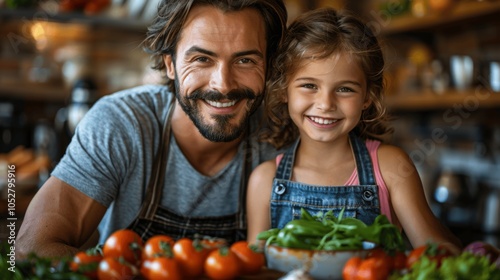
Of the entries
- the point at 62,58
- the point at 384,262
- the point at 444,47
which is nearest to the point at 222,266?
the point at 384,262

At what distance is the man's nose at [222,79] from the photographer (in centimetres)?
184

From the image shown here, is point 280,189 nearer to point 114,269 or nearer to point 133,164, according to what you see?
point 133,164

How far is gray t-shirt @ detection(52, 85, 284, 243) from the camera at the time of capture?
1918 millimetres

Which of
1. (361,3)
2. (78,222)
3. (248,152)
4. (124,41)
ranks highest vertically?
(361,3)

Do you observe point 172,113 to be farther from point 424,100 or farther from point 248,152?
point 424,100

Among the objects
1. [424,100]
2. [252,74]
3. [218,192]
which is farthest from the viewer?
[424,100]

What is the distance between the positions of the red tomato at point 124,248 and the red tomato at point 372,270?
44 cm

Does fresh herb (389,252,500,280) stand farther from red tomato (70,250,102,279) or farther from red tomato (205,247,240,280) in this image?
red tomato (70,250,102,279)

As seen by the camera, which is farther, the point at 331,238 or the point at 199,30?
the point at 199,30

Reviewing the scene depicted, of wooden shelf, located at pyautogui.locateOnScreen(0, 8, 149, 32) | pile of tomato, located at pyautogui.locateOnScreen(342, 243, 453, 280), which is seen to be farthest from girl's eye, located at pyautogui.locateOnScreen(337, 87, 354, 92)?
wooden shelf, located at pyautogui.locateOnScreen(0, 8, 149, 32)

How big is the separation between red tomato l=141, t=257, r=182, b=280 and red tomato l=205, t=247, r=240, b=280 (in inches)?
2.6

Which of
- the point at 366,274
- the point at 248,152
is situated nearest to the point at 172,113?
the point at 248,152

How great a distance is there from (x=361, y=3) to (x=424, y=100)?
1.94 metres

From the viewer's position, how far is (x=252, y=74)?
1.90 metres
